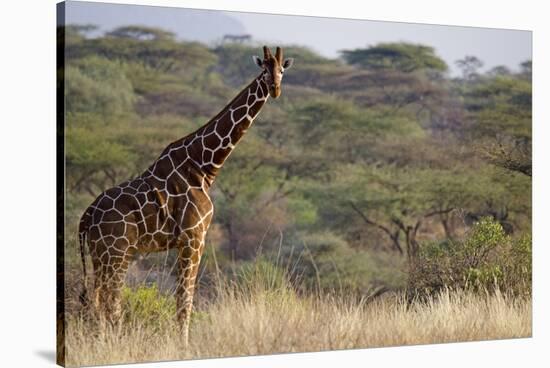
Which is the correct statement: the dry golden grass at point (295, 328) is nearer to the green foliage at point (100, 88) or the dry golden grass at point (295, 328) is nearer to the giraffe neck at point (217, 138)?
the giraffe neck at point (217, 138)

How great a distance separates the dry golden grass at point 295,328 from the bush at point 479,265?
14 centimetres

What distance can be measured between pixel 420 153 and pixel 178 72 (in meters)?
3.11

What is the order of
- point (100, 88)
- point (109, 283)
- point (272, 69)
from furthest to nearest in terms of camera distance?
point (100, 88) < point (272, 69) < point (109, 283)

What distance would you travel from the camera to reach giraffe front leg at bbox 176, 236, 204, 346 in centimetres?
943

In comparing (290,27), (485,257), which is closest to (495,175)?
(485,257)

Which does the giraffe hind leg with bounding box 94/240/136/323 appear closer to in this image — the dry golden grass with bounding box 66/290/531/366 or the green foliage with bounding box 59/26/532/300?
the dry golden grass with bounding box 66/290/531/366

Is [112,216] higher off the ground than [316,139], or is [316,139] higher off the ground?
[316,139]

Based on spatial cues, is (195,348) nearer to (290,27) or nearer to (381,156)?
(290,27)

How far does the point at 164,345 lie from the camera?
9.38 m

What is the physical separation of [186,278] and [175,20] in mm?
5670

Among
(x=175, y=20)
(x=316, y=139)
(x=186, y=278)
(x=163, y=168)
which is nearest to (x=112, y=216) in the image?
(x=163, y=168)

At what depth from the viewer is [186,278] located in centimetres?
950

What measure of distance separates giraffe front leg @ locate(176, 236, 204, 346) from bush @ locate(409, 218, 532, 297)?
102 inches

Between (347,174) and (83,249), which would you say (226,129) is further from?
(347,174)
